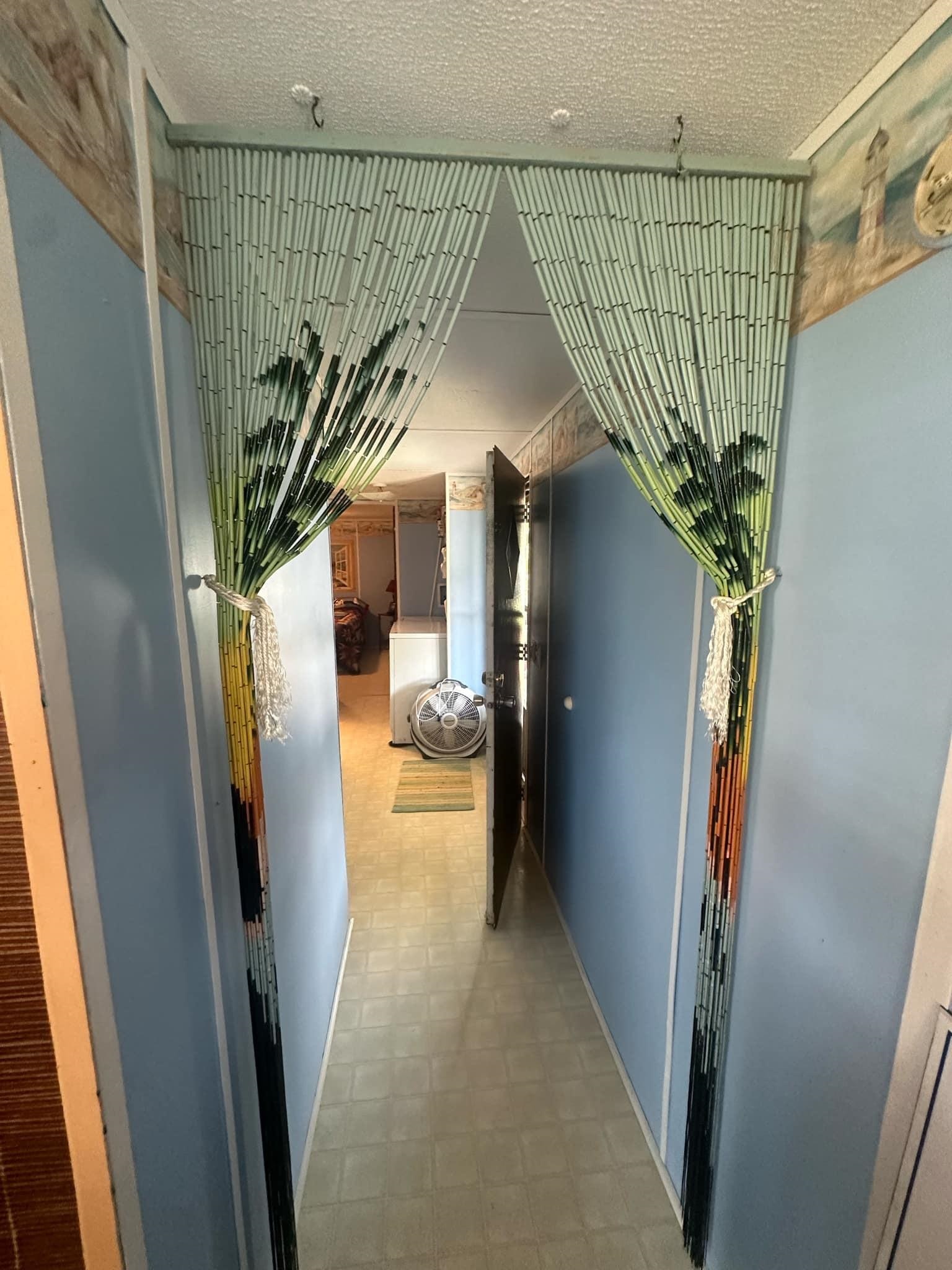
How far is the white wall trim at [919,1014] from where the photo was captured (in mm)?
708

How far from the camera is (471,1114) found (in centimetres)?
157

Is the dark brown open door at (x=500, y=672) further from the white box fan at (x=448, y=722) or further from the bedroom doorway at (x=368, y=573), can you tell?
the bedroom doorway at (x=368, y=573)

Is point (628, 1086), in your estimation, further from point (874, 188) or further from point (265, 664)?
point (874, 188)

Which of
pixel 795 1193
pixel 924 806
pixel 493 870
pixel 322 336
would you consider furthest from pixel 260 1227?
pixel 322 336

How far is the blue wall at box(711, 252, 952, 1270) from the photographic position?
0.74 metres

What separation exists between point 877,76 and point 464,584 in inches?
142

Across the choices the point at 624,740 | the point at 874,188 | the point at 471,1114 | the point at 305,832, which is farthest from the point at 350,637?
the point at 874,188

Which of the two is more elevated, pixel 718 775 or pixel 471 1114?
pixel 718 775

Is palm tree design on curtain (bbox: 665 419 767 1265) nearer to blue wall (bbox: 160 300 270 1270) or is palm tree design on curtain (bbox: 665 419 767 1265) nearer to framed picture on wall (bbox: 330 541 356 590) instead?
blue wall (bbox: 160 300 270 1270)

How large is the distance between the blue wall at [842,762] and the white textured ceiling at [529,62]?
0.35m

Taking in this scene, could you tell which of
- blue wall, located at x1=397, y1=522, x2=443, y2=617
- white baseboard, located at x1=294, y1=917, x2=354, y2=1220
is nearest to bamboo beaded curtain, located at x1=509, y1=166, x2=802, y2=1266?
white baseboard, located at x1=294, y1=917, x2=354, y2=1220

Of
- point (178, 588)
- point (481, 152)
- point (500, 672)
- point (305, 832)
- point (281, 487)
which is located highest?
point (481, 152)

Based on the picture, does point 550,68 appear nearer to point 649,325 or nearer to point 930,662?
point 649,325

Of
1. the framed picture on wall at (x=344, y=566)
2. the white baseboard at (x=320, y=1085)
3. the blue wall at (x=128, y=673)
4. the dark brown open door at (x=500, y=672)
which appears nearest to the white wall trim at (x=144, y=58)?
the blue wall at (x=128, y=673)
